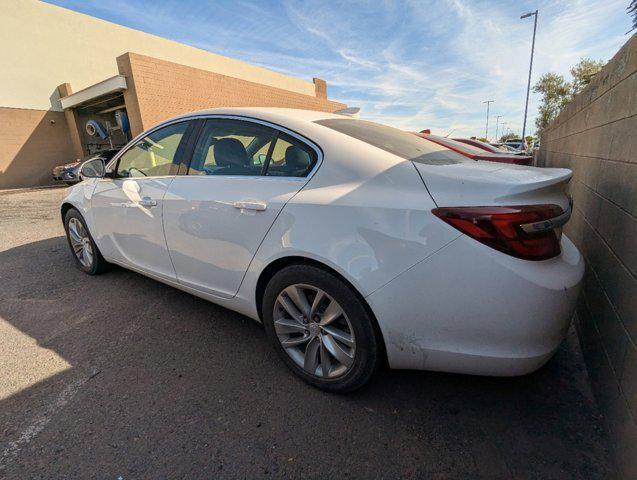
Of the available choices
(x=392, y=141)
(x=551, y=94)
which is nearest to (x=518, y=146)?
(x=551, y=94)

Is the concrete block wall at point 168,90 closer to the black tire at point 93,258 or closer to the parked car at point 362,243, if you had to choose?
the black tire at point 93,258

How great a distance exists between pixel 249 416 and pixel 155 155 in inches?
89.5

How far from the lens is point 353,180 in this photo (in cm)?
188

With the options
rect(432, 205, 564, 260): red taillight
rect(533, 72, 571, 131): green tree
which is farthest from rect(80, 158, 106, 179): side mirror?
rect(533, 72, 571, 131): green tree

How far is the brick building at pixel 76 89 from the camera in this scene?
559 inches

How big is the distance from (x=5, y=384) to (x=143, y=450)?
1.21 meters

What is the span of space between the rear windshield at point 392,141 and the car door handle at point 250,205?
65 cm

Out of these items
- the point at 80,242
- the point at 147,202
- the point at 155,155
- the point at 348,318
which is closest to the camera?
the point at 348,318

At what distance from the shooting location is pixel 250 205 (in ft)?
7.08

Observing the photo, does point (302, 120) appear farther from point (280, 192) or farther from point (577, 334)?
point (577, 334)

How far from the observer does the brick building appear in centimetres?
1421

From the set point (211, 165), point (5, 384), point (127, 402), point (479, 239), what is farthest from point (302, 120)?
point (5, 384)

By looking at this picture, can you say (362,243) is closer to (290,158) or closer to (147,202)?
(290,158)

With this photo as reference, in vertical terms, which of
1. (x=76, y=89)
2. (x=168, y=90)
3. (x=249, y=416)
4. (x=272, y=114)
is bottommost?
(x=249, y=416)
